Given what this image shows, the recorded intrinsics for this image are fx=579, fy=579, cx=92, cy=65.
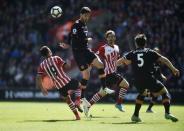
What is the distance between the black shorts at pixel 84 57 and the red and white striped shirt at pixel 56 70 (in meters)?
1.04

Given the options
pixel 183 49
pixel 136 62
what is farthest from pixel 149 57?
pixel 183 49

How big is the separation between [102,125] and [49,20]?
18.6 metres

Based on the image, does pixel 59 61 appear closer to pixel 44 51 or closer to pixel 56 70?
pixel 56 70

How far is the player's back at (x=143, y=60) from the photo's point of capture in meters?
13.9

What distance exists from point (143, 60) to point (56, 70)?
8.44 ft

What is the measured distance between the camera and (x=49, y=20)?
31125mm

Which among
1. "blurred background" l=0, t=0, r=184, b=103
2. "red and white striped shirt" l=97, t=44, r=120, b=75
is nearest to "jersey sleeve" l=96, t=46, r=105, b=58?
"red and white striped shirt" l=97, t=44, r=120, b=75

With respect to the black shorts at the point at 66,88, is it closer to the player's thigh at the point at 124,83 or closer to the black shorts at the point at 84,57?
the black shorts at the point at 84,57

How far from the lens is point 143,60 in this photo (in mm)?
13891

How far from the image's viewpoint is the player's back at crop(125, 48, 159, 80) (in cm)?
1385

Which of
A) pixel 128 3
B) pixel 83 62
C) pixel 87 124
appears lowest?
pixel 87 124

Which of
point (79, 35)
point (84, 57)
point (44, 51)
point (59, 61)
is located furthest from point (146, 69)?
point (79, 35)

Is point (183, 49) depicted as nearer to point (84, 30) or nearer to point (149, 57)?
point (84, 30)

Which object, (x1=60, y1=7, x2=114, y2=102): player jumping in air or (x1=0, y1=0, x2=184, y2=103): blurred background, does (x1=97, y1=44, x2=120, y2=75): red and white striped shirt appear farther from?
(x1=0, y1=0, x2=184, y2=103): blurred background
